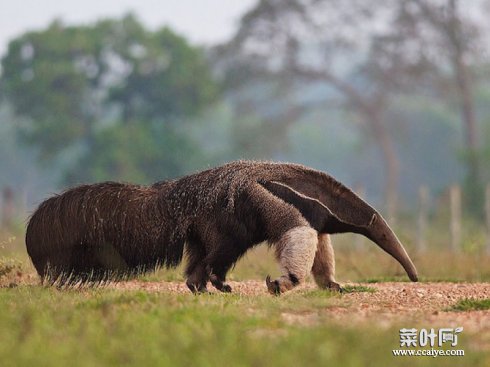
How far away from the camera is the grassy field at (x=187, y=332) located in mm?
4715

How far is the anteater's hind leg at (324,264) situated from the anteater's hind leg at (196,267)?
1.12 m

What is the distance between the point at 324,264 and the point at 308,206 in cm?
81

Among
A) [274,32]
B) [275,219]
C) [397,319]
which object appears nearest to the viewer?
[397,319]

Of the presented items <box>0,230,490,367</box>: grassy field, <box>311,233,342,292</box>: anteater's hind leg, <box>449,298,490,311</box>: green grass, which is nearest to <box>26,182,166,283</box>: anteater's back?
<box>0,230,490,367</box>: grassy field

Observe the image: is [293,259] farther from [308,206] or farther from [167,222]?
[167,222]

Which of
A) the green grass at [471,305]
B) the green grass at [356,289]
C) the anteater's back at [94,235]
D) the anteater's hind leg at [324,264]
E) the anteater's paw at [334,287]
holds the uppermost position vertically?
the anteater's back at [94,235]

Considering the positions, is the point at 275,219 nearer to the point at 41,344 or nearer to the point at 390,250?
the point at 390,250

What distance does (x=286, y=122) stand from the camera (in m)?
38.1

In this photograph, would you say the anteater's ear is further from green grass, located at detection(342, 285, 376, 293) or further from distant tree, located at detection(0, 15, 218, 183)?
distant tree, located at detection(0, 15, 218, 183)

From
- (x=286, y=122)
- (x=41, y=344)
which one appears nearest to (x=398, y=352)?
(x=41, y=344)

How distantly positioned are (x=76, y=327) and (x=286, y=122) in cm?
3265

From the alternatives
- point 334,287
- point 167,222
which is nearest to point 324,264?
point 334,287

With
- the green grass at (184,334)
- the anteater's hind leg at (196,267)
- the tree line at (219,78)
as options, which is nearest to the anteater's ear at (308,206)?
the anteater's hind leg at (196,267)

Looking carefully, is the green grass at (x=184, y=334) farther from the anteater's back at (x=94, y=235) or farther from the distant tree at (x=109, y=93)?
the distant tree at (x=109, y=93)
